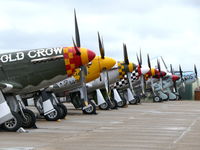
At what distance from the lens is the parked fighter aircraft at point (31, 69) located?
53.2 feet

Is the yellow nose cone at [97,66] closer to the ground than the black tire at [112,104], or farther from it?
farther from it

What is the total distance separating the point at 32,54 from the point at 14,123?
2704 mm

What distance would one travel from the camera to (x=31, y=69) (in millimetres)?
16438

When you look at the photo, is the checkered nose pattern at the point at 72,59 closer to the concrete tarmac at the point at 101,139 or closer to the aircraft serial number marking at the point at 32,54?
the aircraft serial number marking at the point at 32,54

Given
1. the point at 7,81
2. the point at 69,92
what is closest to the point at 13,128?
the point at 7,81

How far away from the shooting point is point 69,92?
82.9ft

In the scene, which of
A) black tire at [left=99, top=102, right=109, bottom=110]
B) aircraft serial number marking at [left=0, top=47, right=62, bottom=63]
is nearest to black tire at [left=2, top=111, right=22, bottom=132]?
aircraft serial number marking at [left=0, top=47, right=62, bottom=63]

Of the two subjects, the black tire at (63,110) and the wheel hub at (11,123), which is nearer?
the wheel hub at (11,123)

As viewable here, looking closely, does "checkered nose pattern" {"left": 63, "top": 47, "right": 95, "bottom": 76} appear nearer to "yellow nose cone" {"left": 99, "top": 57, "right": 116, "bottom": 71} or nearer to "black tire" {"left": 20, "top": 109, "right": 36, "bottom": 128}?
"black tire" {"left": 20, "top": 109, "right": 36, "bottom": 128}

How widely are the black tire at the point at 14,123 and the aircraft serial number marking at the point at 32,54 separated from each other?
6.98 feet

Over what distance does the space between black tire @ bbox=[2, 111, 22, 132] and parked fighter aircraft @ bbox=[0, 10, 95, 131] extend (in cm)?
57

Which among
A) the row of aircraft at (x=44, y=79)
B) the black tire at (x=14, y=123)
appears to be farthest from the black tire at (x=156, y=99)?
the black tire at (x=14, y=123)

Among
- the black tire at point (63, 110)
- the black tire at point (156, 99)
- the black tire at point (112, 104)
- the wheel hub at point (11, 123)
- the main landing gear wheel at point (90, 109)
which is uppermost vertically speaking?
the wheel hub at point (11, 123)

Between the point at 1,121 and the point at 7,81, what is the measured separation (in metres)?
1.66
